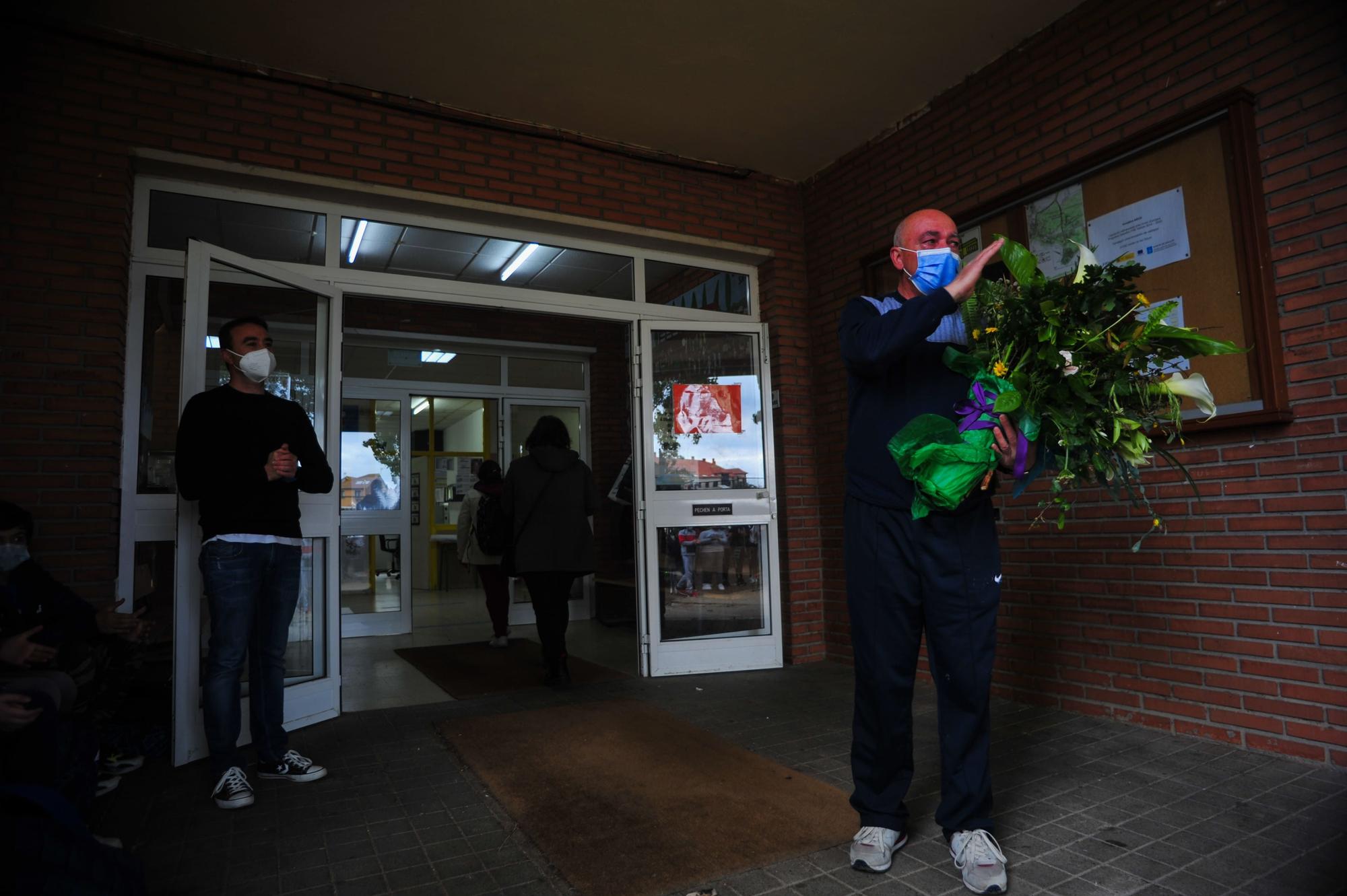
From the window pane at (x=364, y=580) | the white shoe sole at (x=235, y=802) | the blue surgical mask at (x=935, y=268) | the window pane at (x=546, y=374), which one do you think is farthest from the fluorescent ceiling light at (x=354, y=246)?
the window pane at (x=546, y=374)

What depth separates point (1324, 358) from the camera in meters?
2.93

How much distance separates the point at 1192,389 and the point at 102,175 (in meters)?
4.49

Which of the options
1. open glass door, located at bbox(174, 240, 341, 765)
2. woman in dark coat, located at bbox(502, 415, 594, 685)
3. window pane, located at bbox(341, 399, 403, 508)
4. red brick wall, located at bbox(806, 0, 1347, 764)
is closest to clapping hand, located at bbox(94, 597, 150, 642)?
open glass door, located at bbox(174, 240, 341, 765)

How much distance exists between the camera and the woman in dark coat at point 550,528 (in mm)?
4820

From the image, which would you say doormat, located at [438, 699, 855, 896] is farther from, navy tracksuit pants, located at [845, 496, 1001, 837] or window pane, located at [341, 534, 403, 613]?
window pane, located at [341, 534, 403, 613]

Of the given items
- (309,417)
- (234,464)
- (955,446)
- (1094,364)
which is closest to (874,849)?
(955,446)

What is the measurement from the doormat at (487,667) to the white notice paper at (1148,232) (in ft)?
12.2

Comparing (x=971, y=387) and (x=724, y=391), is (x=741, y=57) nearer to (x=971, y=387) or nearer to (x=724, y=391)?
(x=724, y=391)

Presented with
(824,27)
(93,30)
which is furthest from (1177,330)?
(93,30)

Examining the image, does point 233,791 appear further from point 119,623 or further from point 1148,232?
point 1148,232

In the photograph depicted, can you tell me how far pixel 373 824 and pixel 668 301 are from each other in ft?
12.5

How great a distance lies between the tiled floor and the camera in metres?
2.11

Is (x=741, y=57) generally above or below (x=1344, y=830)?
above

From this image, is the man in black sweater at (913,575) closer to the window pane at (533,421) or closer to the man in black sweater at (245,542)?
the man in black sweater at (245,542)
